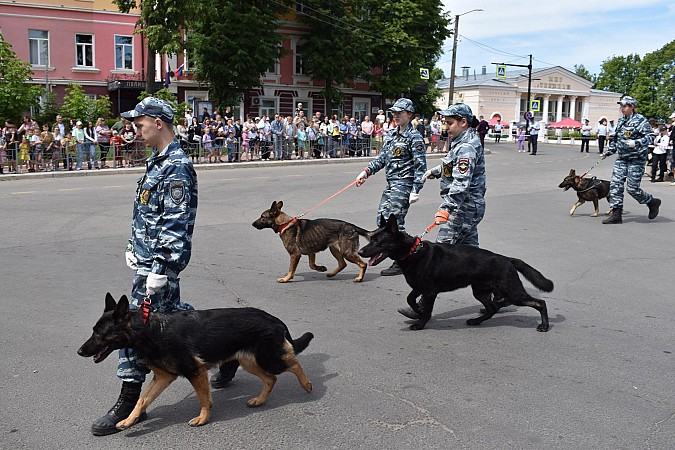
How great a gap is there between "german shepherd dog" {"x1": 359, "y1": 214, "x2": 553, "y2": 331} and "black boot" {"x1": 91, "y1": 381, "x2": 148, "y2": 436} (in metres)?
2.38

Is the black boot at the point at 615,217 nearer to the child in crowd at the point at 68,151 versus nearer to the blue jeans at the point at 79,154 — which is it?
the blue jeans at the point at 79,154

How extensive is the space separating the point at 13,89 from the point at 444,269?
2602 cm

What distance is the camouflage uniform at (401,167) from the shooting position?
8406 mm

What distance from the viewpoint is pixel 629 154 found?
12.1m

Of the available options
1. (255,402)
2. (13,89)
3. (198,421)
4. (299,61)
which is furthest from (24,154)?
(299,61)

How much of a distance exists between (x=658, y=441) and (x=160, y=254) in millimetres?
3148

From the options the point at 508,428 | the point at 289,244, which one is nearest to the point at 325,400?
the point at 508,428

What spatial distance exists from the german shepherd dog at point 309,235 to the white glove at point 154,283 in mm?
3737

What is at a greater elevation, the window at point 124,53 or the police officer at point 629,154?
the window at point 124,53

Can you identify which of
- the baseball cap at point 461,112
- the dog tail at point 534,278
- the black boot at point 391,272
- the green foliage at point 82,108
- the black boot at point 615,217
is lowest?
the black boot at point 391,272

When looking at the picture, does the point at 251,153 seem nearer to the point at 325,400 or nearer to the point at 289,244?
the point at 289,244

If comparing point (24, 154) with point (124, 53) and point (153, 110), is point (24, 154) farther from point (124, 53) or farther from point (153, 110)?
point (124, 53)

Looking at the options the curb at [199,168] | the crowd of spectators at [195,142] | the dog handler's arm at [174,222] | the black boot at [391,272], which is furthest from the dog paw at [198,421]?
the curb at [199,168]

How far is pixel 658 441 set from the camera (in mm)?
3883
